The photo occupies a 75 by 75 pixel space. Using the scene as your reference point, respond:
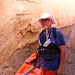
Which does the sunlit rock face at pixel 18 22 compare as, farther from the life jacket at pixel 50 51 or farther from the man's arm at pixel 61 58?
the man's arm at pixel 61 58

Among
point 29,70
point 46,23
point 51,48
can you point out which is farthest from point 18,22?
point 51,48

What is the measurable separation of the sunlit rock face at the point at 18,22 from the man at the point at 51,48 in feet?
4.76

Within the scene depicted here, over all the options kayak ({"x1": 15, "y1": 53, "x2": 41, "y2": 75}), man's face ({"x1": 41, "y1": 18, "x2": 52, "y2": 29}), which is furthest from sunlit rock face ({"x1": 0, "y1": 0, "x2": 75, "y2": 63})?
man's face ({"x1": 41, "y1": 18, "x2": 52, "y2": 29})

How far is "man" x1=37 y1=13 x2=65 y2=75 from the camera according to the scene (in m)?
1.36

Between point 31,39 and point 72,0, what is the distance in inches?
183

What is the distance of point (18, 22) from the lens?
3131 millimetres

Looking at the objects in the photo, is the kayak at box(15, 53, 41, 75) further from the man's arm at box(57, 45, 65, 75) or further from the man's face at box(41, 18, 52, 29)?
the man's face at box(41, 18, 52, 29)

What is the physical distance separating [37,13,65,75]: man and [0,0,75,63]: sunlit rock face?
1.45m

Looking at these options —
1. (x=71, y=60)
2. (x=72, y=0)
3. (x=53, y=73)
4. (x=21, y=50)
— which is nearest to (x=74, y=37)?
(x=71, y=60)

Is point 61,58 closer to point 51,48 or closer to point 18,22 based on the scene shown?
point 51,48

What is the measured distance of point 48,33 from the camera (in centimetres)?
143

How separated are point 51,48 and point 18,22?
1.97 metres

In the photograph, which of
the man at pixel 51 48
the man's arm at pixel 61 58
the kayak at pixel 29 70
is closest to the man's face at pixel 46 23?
the man at pixel 51 48

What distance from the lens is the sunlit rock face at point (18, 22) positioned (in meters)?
2.62
